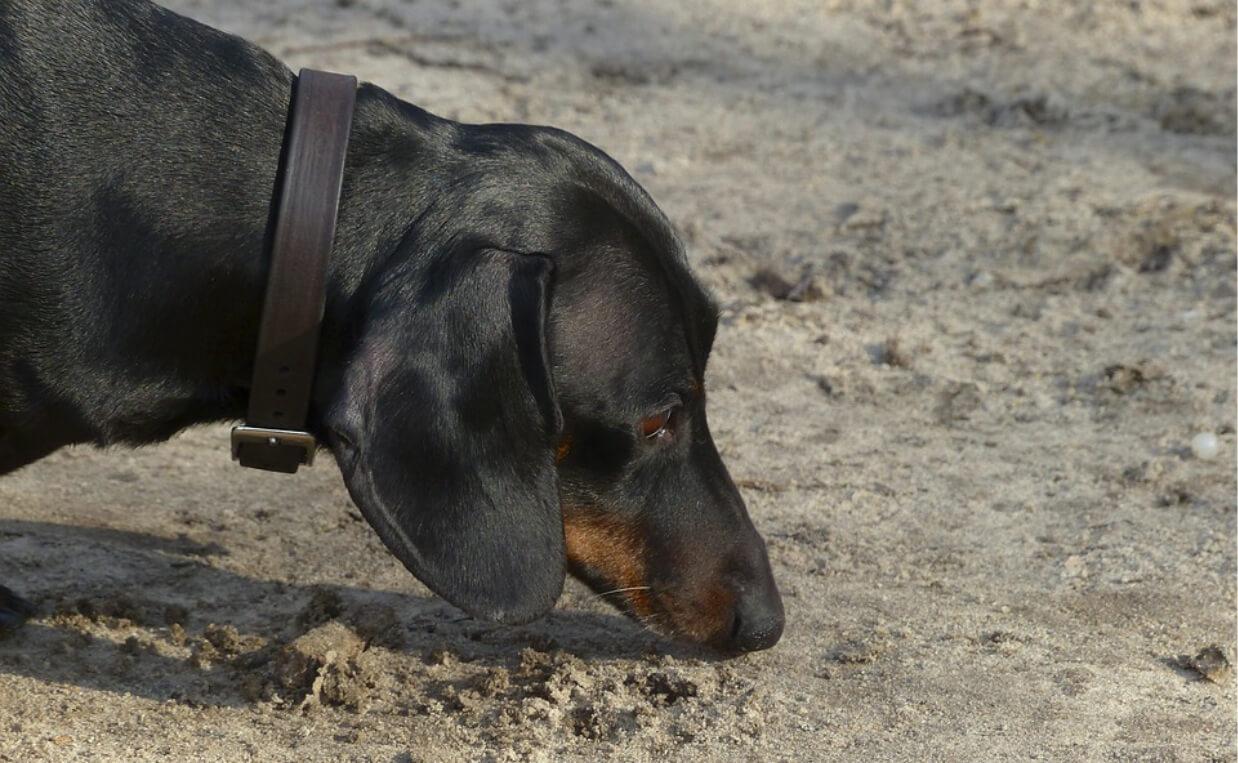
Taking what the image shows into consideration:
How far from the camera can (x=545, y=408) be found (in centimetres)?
301

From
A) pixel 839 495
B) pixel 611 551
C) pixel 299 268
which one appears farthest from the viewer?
pixel 839 495

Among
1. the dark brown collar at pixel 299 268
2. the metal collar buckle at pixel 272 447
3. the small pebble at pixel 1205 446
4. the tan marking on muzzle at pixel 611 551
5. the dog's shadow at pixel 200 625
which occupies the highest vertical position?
the dark brown collar at pixel 299 268

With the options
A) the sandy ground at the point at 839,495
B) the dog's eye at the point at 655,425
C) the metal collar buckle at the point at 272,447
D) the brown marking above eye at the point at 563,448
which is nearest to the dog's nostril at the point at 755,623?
the sandy ground at the point at 839,495

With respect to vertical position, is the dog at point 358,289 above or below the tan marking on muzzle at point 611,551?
above

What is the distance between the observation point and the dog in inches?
114

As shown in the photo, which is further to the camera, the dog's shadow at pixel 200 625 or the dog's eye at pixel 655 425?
the dog's shadow at pixel 200 625

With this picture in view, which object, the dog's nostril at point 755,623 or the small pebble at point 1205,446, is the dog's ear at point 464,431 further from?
the small pebble at point 1205,446

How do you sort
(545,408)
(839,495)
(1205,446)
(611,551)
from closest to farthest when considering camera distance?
(545,408)
(611,551)
(839,495)
(1205,446)

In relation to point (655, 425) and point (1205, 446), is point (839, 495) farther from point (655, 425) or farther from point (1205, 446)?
point (655, 425)

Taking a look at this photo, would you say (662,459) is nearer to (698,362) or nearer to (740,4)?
(698,362)

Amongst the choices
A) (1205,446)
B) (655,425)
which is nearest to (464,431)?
(655,425)

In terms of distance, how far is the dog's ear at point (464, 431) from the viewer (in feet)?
9.28

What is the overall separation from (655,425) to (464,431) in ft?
1.83

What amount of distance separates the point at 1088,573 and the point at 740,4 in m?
5.95
